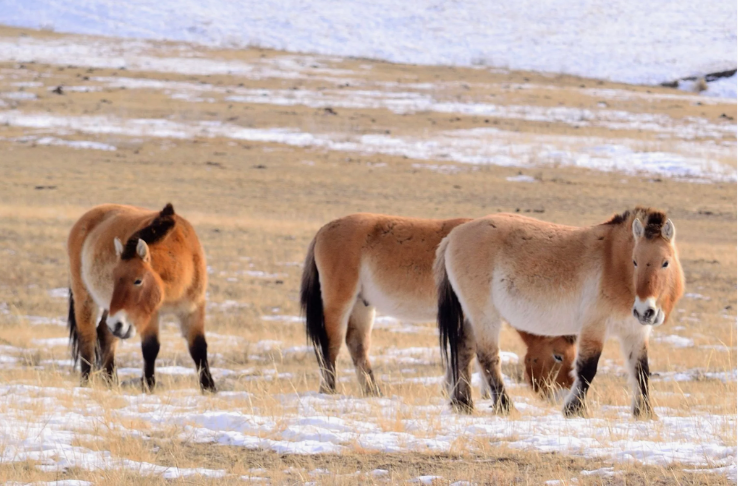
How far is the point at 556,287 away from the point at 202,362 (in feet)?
10.7

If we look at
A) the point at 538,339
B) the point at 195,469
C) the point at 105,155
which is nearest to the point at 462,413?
the point at 538,339

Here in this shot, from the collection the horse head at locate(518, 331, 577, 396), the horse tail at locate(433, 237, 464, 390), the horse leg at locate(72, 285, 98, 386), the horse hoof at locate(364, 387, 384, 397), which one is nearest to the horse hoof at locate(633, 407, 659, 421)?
the horse tail at locate(433, 237, 464, 390)

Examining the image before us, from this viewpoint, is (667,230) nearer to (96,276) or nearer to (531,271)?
(531,271)

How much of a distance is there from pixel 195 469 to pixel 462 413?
2.50 m

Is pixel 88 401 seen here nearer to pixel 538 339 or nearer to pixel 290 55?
pixel 538 339

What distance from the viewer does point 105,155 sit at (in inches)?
1139

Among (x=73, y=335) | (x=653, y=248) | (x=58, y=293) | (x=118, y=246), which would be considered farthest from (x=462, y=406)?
(x=58, y=293)

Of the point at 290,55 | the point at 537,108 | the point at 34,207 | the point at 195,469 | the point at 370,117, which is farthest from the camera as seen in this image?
the point at 290,55

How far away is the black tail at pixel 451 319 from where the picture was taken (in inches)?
273

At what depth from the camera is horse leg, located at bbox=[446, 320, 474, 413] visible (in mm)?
6730

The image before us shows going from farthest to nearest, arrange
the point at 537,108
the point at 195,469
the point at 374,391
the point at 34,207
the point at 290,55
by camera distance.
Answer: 1. the point at 290,55
2. the point at 537,108
3. the point at 34,207
4. the point at 374,391
5. the point at 195,469

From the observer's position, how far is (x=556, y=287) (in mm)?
6605

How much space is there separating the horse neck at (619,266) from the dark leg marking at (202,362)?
3536mm

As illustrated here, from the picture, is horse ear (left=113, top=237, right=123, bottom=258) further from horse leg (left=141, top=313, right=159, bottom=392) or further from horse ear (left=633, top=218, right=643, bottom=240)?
horse ear (left=633, top=218, right=643, bottom=240)
